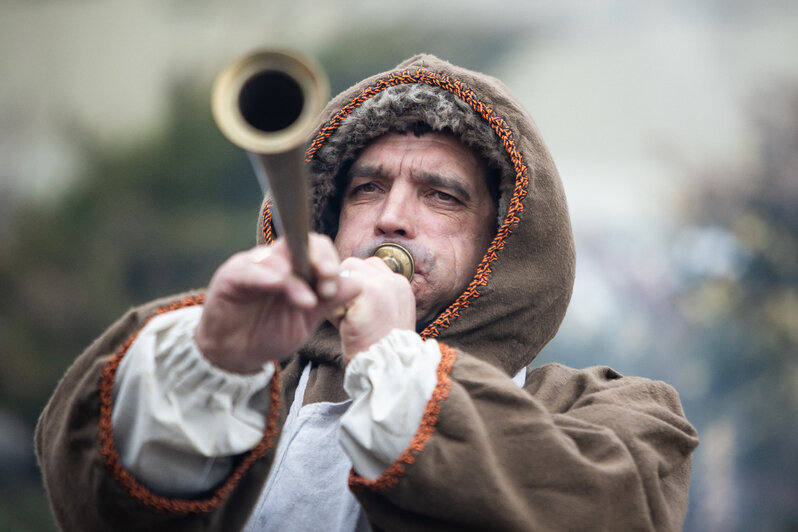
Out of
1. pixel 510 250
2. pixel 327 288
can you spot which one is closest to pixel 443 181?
pixel 510 250

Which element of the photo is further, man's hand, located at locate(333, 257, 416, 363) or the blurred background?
the blurred background

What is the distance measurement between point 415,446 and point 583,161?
664 centimetres

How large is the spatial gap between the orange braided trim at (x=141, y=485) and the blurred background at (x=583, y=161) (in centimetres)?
522

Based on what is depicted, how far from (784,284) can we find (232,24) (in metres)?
6.12

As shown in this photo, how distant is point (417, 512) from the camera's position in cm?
149

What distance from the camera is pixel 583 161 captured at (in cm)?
769

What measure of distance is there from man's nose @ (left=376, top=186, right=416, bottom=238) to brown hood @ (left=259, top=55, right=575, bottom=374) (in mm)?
237

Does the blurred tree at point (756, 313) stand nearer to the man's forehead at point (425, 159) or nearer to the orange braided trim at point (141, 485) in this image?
the man's forehead at point (425, 159)

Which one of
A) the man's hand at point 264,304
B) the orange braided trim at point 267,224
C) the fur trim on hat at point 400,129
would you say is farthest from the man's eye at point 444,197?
the man's hand at point 264,304

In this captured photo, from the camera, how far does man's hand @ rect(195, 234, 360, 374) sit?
50.4 inches

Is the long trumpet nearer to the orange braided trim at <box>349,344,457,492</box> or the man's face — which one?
the orange braided trim at <box>349,344,457,492</box>

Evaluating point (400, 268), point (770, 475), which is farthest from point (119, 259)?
point (770, 475)

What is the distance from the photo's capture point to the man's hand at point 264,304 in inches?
50.4

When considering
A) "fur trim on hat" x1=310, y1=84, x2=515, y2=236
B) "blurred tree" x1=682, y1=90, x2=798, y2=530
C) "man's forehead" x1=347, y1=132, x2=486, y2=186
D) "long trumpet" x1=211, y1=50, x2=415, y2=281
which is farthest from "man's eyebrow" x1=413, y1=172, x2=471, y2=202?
"blurred tree" x1=682, y1=90, x2=798, y2=530
